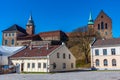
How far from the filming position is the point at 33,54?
45.7m

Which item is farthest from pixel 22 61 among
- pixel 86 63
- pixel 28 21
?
pixel 28 21

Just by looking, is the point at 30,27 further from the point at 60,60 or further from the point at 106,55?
the point at 60,60

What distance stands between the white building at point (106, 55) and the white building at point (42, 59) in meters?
6.95

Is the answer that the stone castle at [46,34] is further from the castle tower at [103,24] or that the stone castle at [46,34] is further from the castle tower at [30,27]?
the castle tower at [30,27]

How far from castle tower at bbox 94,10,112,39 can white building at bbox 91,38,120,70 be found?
5199cm

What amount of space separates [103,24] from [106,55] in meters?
56.2

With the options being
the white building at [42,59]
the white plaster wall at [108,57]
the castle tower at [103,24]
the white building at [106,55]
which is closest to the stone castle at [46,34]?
the castle tower at [103,24]

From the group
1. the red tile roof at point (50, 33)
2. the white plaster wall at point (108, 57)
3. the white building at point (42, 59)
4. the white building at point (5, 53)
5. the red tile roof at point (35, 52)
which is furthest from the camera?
the red tile roof at point (50, 33)

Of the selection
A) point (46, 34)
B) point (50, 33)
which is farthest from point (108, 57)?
point (46, 34)

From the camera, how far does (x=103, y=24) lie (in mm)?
104688

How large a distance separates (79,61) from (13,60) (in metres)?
26.4

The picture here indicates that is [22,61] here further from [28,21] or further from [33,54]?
[28,21]

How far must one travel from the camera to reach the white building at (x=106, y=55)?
4934cm

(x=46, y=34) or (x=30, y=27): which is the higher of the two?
(x=30, y=27)
